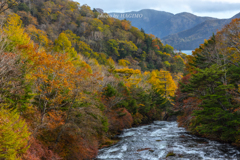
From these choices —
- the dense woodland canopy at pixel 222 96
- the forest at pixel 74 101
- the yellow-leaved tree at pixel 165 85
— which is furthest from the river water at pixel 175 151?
the yellow-leaved tree at pixel 165 85

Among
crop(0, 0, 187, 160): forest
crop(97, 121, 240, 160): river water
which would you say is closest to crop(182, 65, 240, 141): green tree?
crop(97, 121, 240, 160): river water

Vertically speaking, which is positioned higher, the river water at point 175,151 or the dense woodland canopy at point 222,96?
the dense woodland canopy at point 222,96

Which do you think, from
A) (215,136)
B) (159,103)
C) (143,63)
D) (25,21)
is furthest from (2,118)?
(143,63)

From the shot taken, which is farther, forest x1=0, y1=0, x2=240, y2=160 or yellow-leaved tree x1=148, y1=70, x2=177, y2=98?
yellow-leaved tree x1=148, y1=70, x2=177, y2=98

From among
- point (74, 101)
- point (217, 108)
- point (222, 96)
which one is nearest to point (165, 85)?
point (217, 108)

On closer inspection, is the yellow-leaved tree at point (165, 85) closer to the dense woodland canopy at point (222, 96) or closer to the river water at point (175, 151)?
the dense woodland canopy at point (222, 96)

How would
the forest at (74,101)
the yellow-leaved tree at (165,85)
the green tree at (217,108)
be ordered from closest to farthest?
the forest at (74,101), the green tree at (217,108), the yellow-leaved tree at (165,85)

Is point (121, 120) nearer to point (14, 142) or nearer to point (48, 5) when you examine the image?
point (14, 142)

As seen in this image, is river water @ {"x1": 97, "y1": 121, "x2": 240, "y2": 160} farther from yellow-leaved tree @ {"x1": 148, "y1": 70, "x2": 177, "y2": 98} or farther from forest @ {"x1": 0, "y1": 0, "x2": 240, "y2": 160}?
yellow-leaved tree @ {"x1": 148, "y1": 70, "x2": 177, "y2": 98}

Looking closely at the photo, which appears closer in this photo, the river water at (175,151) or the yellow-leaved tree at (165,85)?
→ the river water at (175,151)

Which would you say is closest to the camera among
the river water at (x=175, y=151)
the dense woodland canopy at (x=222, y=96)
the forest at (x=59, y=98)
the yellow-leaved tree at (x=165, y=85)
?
the forest at (x=59, y=98)

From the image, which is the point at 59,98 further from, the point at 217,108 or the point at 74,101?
the point at 217,108

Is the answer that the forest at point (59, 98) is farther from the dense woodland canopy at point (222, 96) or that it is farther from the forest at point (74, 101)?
the dense woodland canopy at point (222, 96)

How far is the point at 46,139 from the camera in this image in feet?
46.6
